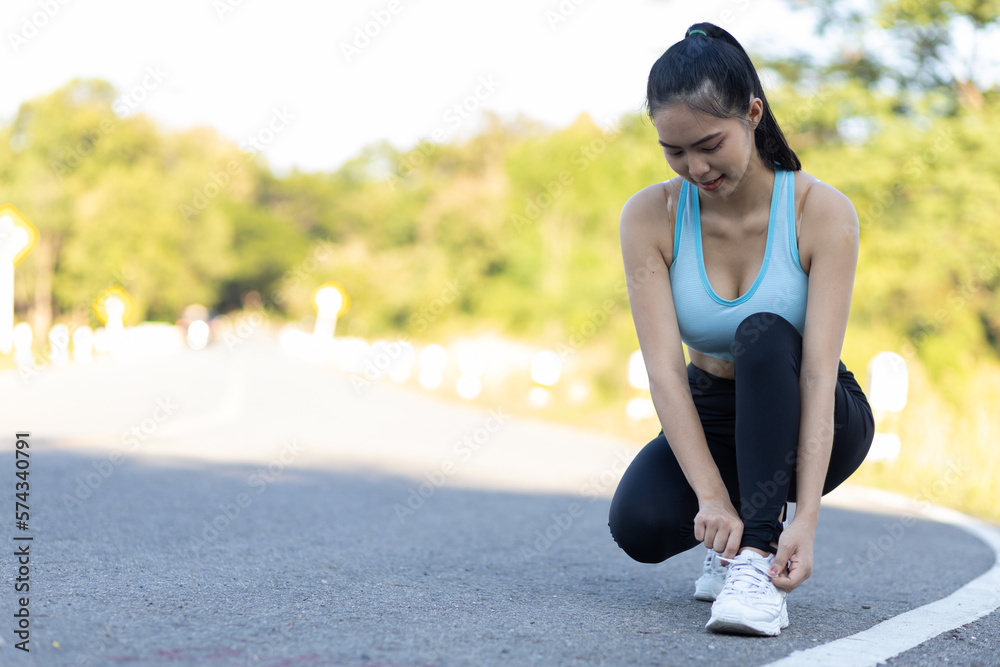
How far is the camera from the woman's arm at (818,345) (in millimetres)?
2646

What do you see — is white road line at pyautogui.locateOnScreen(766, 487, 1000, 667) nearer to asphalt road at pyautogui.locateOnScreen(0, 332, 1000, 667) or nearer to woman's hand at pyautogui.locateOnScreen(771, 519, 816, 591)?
asphalt road at pyautogui.locateOnScreen(0, 332, 1000, 667)

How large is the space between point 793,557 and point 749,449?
0.30 meters

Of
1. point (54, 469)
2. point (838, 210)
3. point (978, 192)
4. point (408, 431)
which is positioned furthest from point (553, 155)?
point (838, 210)

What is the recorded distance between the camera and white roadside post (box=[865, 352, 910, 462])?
7867mm

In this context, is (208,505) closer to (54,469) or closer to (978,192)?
(54,469)

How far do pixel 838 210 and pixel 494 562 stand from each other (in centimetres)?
174

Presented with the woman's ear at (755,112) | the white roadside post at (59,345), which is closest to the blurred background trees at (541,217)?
the woman's ear at (755,112)

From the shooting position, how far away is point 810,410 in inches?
108

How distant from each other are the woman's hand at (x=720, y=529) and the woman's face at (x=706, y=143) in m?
0.87

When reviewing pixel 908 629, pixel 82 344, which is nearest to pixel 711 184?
pixel 908 629

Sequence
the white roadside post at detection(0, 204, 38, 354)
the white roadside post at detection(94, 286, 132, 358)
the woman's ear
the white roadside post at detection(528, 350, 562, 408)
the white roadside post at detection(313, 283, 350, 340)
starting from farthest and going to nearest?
the white roadside post at detection(313, 283, 350, 340) → the white roadside post at detection(94, 286, 132, 358) → the white roadside post at detection(0, 204, 38, 354) → the white roadside post at detection(528, 350, 562, 408) → the woman's ear

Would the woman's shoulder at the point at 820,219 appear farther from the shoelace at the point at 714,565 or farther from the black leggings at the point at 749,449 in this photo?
the shoelace at the point at 714,565

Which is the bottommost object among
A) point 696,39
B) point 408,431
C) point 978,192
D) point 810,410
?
point 408,431

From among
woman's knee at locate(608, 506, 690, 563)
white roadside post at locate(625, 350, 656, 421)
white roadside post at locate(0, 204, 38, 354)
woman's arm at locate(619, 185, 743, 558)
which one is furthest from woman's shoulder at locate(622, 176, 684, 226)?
white roadside post at locate(0, 204, 38, 354)
